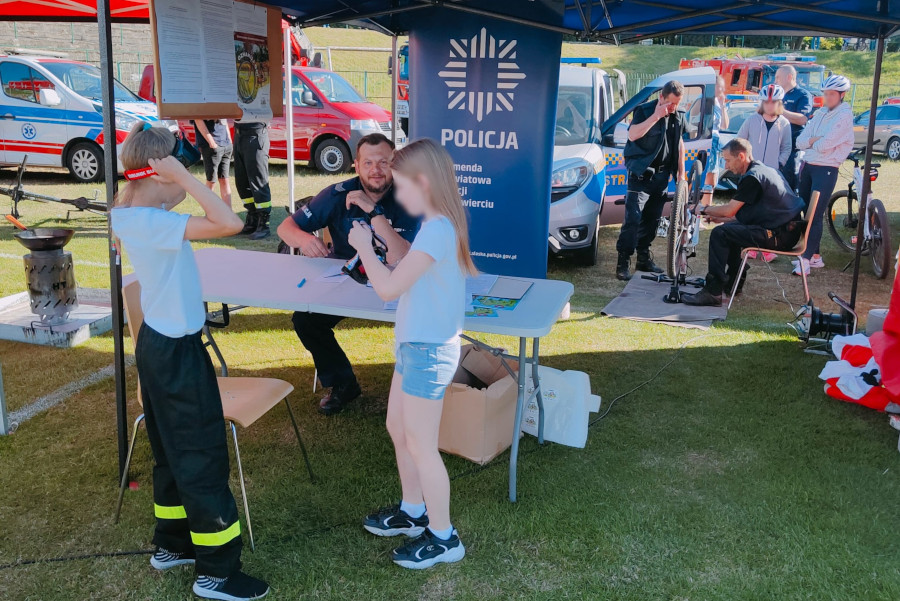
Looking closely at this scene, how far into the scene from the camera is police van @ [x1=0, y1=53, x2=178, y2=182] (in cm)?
1102

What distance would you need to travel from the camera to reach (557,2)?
507cm

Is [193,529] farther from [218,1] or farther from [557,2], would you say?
[557,2]

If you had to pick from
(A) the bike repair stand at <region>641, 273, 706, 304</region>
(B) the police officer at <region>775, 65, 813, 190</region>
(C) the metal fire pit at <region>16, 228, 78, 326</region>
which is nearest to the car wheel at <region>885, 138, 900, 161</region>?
(B) the police officer at <region>775, 65, 813, 190</region>

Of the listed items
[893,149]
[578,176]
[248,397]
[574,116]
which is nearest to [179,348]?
[248,397]

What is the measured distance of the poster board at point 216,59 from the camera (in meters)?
3.69

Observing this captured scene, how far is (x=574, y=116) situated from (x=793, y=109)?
3091 mm

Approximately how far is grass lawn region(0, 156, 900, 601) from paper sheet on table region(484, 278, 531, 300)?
80 centimetres

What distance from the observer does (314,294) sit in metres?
3.47

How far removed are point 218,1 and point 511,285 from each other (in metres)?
2.17

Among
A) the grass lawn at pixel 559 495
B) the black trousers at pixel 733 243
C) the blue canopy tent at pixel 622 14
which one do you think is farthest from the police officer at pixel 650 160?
the grass lawn at pixel 559 495

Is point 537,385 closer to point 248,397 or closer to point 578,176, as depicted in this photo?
point 248,397

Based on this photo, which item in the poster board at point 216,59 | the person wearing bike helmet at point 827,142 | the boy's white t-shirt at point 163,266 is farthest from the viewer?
the person wearing bike helmet at point 827,142

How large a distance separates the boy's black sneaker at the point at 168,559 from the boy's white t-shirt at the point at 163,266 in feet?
2.95

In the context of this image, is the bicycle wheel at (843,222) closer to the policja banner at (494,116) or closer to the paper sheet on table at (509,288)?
the policja banner at (494,116)
